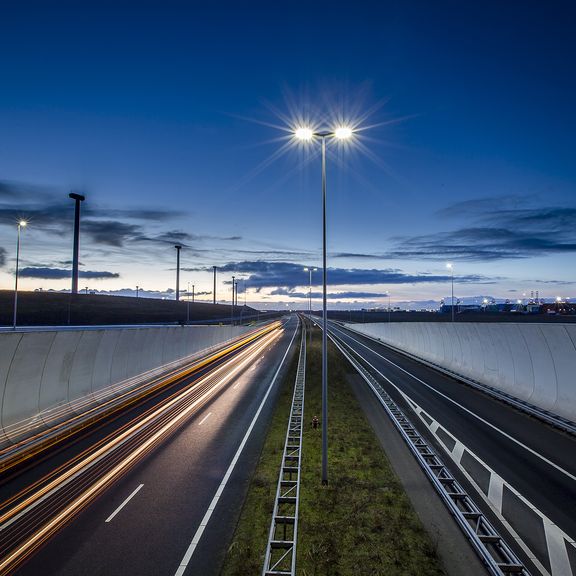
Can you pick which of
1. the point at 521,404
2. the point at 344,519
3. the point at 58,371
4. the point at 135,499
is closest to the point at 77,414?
the point at 58,371

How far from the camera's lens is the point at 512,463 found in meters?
13.9

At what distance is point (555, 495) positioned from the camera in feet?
38.1

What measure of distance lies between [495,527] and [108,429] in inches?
654

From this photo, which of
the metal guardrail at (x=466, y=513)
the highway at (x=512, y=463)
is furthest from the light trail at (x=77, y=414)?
the highway at (x=512, y=463)

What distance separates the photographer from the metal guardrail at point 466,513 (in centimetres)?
833

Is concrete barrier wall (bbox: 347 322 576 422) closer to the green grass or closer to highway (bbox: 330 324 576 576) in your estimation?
highway (bbox: 330 324 576 576)

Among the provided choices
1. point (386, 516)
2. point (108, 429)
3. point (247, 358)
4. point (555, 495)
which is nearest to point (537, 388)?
point (555, 495)

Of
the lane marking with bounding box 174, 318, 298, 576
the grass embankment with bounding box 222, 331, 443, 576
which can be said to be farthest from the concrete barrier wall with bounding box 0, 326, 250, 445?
the grass embankment with bounding box 222, 331, 443, 576

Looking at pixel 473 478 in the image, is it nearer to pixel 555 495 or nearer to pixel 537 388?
pixel 555 495

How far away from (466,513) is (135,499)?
32.3 feet

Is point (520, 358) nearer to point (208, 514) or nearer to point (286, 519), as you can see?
point (286, 519)

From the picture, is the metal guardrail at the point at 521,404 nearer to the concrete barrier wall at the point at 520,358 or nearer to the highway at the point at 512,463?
the concrete barrier wall at the point at 520,358

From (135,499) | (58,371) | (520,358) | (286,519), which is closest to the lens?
(286,519)

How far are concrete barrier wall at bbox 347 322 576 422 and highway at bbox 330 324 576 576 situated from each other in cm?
137
